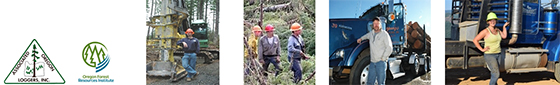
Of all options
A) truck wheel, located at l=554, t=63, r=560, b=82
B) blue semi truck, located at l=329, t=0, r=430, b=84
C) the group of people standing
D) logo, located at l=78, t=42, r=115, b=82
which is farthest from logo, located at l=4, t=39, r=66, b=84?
truck wheel, located at l=554, t=63, r=560, b=82

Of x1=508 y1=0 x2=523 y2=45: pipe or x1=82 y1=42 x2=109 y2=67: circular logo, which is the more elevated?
x1=508 y1=0 x2=523 y2=45: pipe

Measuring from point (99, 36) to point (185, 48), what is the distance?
0.97 meters

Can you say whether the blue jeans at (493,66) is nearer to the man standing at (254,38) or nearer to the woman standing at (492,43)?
the woman standing at (492,43)

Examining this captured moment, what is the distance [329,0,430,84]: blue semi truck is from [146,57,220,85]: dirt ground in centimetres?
127

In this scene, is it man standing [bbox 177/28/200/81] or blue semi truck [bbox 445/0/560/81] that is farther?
man standing [bbox 177/28/200/81]

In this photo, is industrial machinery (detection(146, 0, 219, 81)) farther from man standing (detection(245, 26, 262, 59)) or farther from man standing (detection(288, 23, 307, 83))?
man standing (detection(288, 23, 307, 83))

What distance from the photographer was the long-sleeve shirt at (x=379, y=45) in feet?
15.6

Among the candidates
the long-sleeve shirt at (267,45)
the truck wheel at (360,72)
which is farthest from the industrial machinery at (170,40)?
the truck wheel at (360,72)

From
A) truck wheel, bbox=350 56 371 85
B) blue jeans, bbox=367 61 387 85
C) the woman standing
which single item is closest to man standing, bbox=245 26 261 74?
truck wheel, bbox=350 56 371 85

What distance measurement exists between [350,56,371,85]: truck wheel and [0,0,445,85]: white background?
30 centimetres

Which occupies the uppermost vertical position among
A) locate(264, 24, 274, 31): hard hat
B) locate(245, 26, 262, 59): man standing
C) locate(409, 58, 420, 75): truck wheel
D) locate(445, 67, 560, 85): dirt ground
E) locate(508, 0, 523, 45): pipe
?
locate(508, 0, 523, 45): pipe

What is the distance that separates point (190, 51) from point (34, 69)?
70.9 inches

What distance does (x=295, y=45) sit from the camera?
4801 millimetres

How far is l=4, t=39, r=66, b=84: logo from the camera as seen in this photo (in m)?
4.95
